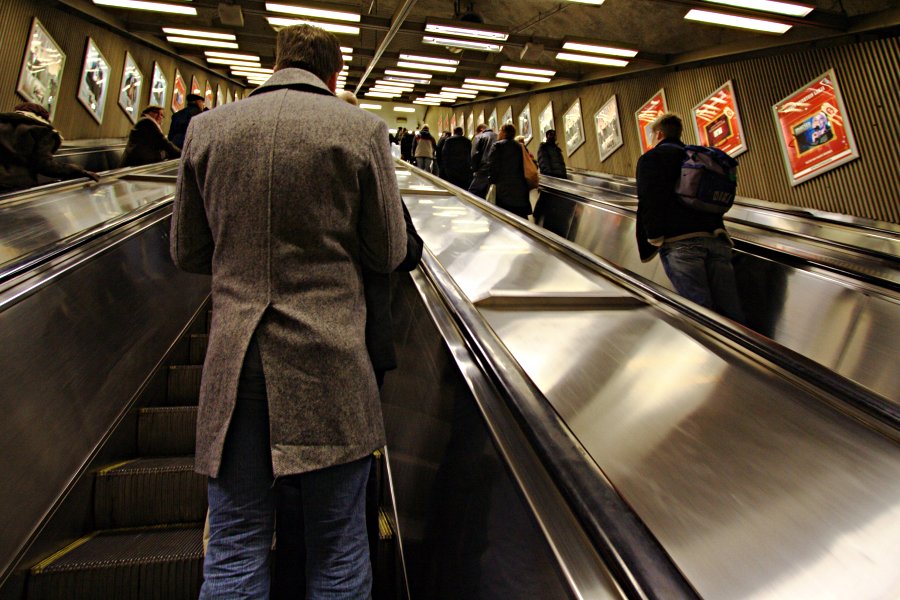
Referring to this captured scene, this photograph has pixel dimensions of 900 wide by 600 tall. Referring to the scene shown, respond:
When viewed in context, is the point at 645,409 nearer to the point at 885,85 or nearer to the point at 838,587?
the point at 838,587

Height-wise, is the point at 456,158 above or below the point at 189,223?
above

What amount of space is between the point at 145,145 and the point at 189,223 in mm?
6478

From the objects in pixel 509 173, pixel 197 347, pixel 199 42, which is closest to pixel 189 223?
pixel 197 347

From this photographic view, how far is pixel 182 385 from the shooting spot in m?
2.81

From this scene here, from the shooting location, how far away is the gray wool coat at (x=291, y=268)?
1051mm

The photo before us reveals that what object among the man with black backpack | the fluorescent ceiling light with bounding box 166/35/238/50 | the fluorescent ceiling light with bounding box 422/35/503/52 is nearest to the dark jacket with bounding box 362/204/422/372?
the man with black backpack

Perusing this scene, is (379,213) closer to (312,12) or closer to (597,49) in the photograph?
(312,12)

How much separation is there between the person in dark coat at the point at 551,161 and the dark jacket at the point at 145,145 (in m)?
5.91

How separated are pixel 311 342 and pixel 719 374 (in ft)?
3.74

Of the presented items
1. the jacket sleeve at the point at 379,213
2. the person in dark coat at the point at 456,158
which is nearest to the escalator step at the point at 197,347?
the jacket sleeve at the point at 379,213

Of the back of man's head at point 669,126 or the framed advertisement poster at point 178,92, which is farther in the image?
the framed advertisement poster at point 178,92

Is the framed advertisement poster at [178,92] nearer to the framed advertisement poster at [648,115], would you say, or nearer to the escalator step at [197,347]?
the framed advertisement poster at [648,115]

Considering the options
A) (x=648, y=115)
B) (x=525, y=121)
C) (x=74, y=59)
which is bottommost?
(x=648, y=115)

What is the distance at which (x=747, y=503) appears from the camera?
3.21 ft
